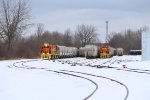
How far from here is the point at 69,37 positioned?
141000 mm

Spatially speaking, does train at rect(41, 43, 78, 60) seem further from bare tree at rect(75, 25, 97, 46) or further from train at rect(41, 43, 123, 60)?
bare tree at rect(75, 25, 97, 46)

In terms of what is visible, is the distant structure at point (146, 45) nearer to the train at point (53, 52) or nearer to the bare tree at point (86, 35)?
the train at point (53, 52)

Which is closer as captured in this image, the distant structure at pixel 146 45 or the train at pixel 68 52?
the distant structure at pixel 146 45

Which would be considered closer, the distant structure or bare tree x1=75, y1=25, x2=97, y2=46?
the distant structure

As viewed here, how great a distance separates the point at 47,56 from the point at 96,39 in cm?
9682

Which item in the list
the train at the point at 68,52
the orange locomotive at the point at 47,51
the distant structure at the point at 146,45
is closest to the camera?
the distant structure at the point at 146,45

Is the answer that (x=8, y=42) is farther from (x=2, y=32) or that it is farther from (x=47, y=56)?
(x=47, y=56)

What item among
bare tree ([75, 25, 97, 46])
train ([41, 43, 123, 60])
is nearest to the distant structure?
train ([41, 43, 123, 60])

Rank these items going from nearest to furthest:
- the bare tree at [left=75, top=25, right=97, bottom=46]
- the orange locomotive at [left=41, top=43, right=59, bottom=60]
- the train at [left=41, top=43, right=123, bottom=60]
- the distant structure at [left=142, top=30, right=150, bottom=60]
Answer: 1. the distant structure at [left=142, top=30, right=150, bottom=60]
2. the orange locomotive at [left=41, top=43, right=59, bottom=60]
3. the train at [left=41, top=43, right=123, bottom=60]
4. the bare tree at [left=75, top=25, right=97, bottom=46]

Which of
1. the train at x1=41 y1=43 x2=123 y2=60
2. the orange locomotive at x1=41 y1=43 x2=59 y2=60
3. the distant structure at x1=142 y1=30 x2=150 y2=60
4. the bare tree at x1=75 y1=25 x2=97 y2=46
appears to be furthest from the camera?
the bare tree at x1=75 y1=25 x2=97 y2=46

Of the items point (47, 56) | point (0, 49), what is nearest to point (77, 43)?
point (0, 49)

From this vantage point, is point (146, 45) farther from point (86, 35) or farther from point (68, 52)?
point (86, 35)

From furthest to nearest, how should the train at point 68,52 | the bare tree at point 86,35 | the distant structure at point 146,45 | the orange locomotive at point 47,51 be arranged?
the bare tree at point 86,35, the train at point 68,52, the orange locomotive at point 47,51, the distant structure at point 146,45

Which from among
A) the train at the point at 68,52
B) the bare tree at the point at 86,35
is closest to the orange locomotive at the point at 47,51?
the train at the point at 68,52
